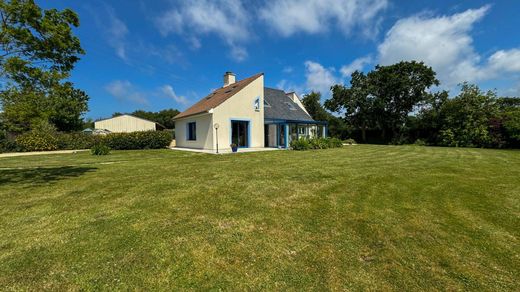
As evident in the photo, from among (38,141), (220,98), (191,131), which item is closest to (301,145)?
(220,98)

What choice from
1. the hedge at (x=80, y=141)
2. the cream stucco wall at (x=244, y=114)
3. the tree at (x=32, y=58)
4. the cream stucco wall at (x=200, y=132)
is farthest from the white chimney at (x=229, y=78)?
the tree at (x=32, y=58)

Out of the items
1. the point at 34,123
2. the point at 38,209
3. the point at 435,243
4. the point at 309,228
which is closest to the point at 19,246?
the point at 38,209

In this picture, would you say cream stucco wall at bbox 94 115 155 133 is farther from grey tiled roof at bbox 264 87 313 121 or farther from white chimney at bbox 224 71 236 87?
grey tiled roof at bbox 264 87 313 121

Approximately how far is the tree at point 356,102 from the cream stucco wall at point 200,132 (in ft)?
58.4

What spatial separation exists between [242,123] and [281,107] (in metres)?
5.16

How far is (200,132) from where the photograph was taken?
17.3m

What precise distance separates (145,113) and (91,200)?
67817 mm

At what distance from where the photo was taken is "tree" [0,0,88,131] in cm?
557

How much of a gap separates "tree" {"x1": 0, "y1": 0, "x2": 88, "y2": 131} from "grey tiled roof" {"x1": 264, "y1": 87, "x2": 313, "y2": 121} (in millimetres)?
13243

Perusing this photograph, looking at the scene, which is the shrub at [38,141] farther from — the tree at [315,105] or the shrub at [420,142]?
the shrub at [420,142]

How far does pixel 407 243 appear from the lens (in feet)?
10.1

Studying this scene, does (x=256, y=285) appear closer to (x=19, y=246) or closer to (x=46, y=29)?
(x=19, y=246)

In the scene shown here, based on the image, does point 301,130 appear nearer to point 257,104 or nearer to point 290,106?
point 290,106

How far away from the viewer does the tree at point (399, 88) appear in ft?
80.6
